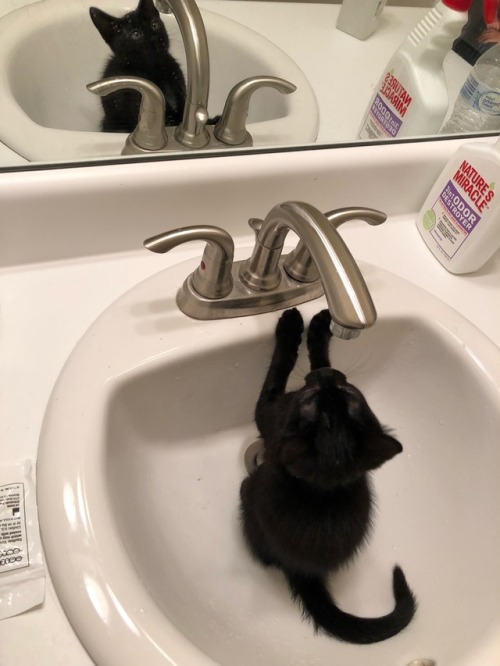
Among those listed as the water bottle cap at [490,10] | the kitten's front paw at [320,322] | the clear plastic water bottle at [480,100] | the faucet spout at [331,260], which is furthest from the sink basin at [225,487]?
the water bottle cap at [490,10]

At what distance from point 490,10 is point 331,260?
0.56 m

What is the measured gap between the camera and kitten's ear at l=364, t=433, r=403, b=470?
0.45 m

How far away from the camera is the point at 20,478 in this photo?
414 millimetres

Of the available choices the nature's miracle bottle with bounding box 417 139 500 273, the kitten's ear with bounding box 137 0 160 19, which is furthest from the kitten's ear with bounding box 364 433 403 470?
the kitten's ear with bounding box 137 0 160 19

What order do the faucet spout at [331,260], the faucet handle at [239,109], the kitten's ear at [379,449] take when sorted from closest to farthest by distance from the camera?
the faucet spout at [331,260] → the kitten's ear at [379,449] → the faucet handle at [239,109]

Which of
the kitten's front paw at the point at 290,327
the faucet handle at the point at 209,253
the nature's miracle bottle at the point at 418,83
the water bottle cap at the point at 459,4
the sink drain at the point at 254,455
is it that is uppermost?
the water bottle cap at the point at 459,4

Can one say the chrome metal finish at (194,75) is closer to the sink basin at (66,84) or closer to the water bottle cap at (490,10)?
the sink basin at (66,84)

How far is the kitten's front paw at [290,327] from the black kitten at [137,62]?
26 centimetres

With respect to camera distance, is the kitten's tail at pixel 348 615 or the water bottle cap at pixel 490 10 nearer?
the kitten's tail at pixel 348 615

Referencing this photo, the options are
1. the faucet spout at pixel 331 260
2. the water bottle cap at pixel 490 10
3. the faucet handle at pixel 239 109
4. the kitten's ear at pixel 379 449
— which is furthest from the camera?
the water bottle cap at pixel 490 10

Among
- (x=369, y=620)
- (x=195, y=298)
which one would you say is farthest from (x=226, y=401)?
(x=369, y=620)

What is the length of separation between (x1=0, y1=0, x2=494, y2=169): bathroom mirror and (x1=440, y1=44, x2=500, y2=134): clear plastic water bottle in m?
0.03

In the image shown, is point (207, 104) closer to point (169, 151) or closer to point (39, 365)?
point (169, 151)

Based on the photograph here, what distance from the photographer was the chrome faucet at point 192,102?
0.49m
